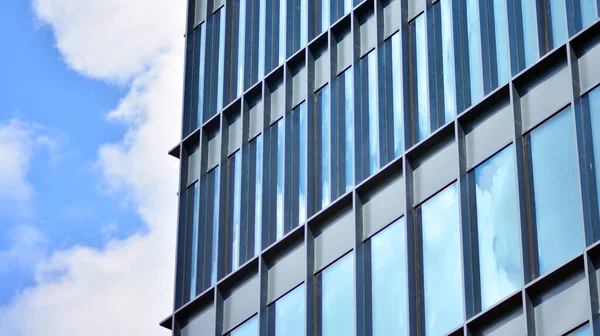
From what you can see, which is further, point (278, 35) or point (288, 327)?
point (278, 35)

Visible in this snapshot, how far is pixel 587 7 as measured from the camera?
38.8m

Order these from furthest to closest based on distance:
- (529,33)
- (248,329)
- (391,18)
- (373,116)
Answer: (248,329) → (391,18) → (373,116) → (529,33)

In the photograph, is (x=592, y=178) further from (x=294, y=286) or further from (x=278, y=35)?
(x=278, y=35)

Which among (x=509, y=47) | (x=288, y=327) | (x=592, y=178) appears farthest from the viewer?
(x=288, y=327)

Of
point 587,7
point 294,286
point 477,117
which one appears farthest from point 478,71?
point 294,286

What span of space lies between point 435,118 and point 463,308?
5.82 m

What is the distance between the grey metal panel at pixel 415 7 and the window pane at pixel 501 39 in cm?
322

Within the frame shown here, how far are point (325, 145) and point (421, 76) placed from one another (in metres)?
4.14

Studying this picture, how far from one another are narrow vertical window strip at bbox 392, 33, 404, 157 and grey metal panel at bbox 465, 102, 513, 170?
275 cm

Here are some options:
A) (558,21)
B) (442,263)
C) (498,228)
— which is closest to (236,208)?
(442,263)

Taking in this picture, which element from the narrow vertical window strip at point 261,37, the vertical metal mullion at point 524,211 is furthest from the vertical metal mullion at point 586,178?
the narrow vertical window strip at point 261,37

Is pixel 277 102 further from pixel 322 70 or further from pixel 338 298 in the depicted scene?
pixel 338 298

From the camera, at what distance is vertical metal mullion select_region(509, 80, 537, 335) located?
37.0 meters

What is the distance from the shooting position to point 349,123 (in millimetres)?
45969
